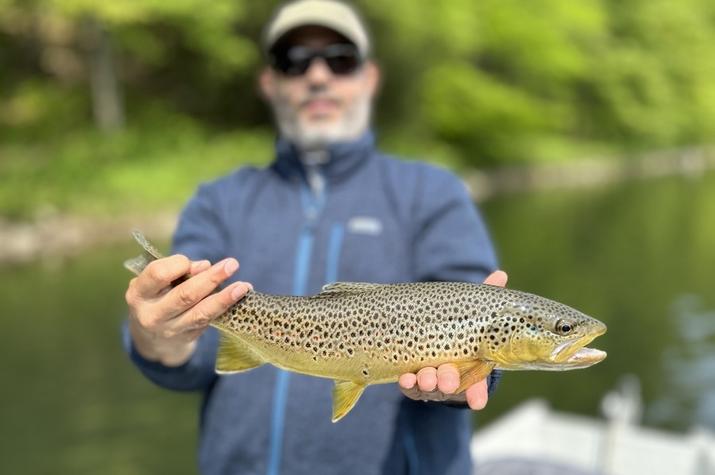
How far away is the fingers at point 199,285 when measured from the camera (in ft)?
7.39

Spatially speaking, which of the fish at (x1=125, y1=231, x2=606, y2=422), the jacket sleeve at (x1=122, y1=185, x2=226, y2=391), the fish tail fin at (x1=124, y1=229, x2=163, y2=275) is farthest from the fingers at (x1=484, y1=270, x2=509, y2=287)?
the jacket sleeve at (x1=122, y1=185, x2=226, y2=391)

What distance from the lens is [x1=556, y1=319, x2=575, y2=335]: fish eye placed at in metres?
2.28

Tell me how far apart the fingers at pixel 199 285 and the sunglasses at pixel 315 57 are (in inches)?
50.8

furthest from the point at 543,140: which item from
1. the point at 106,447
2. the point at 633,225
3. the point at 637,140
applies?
the point at 106,447

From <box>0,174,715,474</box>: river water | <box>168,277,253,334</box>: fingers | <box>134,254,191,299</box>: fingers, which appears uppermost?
<box>134,254,191,299</box>: fingers

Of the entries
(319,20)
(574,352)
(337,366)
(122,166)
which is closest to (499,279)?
(574,352)

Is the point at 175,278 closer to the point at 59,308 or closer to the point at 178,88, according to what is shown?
the point at 59,308

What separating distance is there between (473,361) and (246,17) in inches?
1240

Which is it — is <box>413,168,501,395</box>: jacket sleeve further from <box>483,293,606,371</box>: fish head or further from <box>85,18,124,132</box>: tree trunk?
<box>85,18,124,132</box>: tree trunk

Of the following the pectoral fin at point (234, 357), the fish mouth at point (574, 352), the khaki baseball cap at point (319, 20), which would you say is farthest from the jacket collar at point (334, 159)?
the fish mouth at point (574, 352)

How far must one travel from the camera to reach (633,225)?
Result: 26.2m

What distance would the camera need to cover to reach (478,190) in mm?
34000

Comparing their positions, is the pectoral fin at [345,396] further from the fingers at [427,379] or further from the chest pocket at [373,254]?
the chest pocket at [373,254]

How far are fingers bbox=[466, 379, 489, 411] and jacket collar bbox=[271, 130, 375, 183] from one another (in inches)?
52.1
